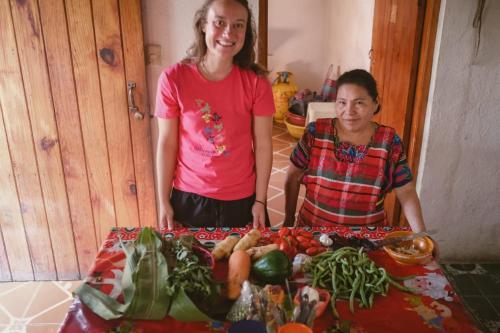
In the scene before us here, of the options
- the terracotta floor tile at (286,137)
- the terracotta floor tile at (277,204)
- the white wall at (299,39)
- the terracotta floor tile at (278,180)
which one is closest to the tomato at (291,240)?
the terracotta floor tile at (277,204)

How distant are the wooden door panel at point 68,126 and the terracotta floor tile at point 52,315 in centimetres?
30

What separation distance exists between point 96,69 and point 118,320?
1661 millimetres

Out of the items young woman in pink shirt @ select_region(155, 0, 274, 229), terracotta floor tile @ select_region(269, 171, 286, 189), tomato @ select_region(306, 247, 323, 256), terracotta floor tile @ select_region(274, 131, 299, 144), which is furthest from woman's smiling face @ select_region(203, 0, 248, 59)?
terracotta floor tile @ select_region(274, 131, 299, 144)

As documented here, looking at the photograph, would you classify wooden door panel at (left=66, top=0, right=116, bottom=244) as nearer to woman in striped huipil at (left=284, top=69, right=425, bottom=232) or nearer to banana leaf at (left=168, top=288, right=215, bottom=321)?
woman in striped huipil at (left=284, top=69, right=425, bottom=232)

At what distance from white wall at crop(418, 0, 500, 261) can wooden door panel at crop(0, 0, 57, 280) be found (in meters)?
2.51

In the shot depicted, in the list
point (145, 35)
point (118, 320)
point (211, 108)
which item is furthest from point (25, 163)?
point (118, 320)

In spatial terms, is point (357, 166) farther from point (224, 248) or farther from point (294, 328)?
point (294, 328)

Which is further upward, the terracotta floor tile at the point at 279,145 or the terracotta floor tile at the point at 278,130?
the terracotta floor tile at the point at 278,130

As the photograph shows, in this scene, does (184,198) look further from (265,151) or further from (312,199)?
(312,199)

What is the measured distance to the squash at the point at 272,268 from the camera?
1347 mm

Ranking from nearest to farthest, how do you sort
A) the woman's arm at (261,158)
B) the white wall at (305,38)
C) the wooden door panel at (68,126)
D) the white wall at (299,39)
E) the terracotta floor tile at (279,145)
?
the woman's arm at (261,158) < the wooden door panel at (68,126) < the terracotta floor tile at (279,145) < the white wall at (305,38) < the white wall at (299,39)

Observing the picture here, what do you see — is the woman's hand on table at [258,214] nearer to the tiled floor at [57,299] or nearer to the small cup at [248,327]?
the small cup at [248,327]

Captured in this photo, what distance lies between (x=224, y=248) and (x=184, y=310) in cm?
34

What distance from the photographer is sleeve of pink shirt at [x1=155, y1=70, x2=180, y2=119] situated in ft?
5.83
